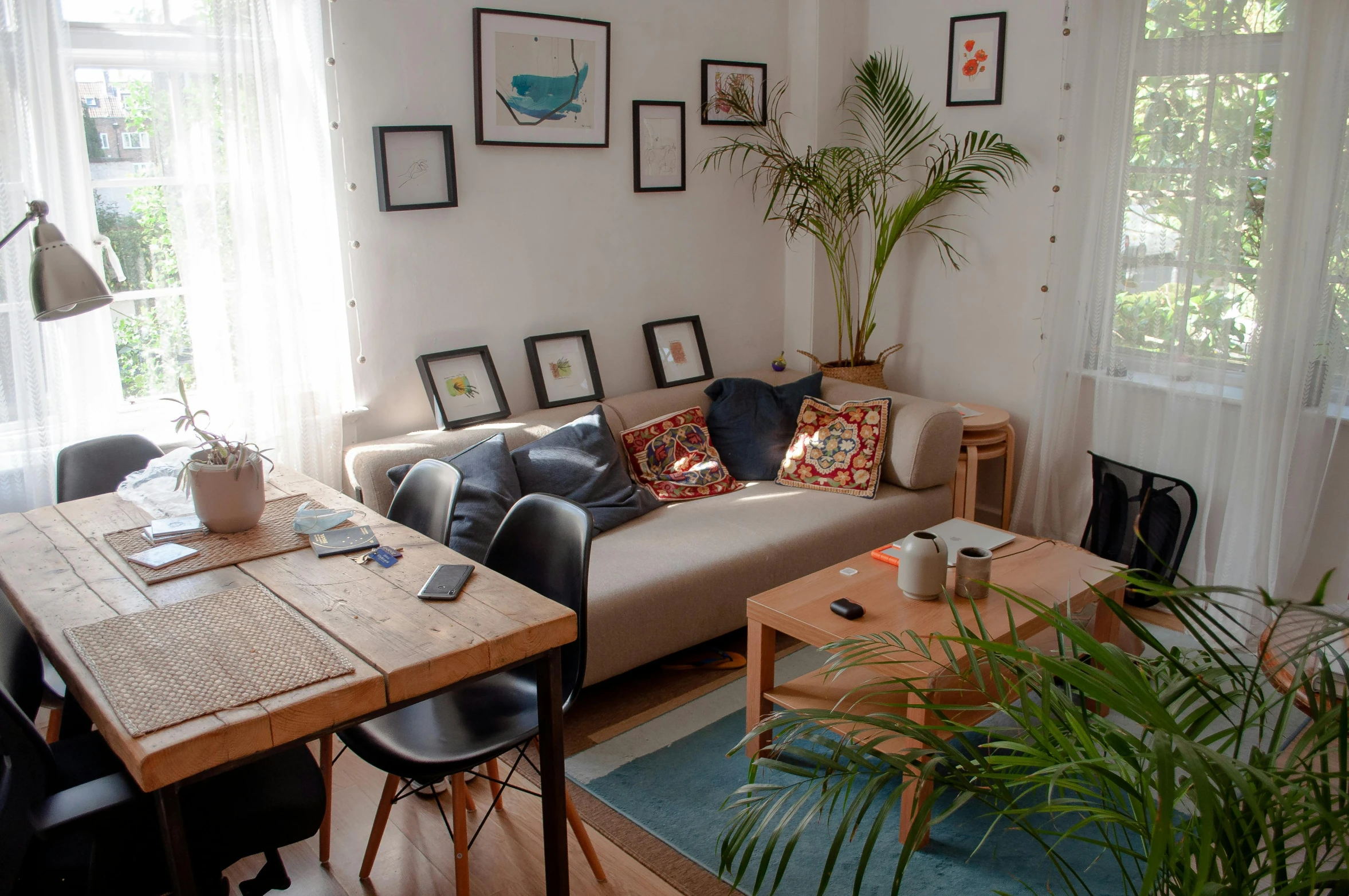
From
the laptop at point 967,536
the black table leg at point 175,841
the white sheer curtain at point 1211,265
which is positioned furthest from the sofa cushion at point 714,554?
the black table leg at point 175,841

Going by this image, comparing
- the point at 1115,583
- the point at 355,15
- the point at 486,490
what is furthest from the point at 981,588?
the point at 355,15

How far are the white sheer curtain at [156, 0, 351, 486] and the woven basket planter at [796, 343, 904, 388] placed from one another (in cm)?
211

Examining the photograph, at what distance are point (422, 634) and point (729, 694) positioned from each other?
58.7 inches

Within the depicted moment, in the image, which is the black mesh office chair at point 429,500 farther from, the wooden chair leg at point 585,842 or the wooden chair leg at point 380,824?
the wooden chair leg at point 585,842

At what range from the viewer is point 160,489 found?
8.28ft

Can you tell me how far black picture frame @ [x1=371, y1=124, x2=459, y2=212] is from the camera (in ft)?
11.2

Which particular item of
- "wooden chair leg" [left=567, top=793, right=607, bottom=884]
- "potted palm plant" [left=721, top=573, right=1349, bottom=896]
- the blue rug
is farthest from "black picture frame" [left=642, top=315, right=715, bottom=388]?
"potted palm plant" [left=721, top=573, right=1349, bottom=896]

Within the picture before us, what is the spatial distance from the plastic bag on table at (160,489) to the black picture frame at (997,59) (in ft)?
10.8

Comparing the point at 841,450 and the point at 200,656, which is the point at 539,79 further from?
the point at 200,656

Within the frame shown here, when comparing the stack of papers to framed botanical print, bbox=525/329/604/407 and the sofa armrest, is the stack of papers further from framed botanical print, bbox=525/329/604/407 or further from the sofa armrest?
the sofa armrest

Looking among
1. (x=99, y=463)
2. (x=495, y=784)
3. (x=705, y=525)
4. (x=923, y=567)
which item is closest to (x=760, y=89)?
(x=705, y=525)

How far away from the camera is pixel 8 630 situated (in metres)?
1.85

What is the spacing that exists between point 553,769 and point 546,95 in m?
2.66

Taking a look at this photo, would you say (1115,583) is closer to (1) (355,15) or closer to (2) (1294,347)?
(2) (1294,347)
